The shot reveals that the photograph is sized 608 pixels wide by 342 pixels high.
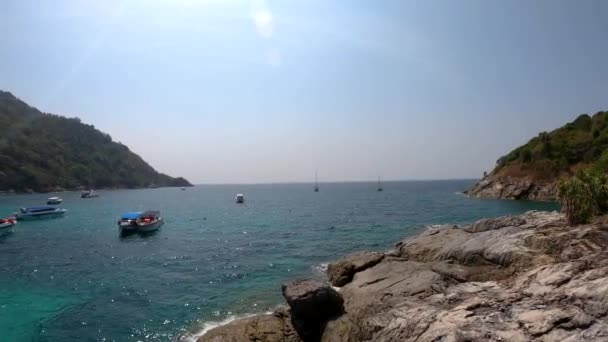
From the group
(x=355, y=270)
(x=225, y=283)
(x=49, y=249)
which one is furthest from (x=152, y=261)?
(x=355, y=270)

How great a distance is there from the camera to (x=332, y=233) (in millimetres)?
53812

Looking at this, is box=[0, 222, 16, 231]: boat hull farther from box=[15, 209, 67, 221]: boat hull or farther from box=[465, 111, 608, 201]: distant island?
box=[465, 111, 608, 201]: distant island

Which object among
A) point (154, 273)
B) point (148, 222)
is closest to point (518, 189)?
point (148, 222)

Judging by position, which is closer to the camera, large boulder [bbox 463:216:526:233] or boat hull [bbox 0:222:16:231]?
large boulder [bbox 463:216:526:233]

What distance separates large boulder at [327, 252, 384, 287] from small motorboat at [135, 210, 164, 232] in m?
44.5

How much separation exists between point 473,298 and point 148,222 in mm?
59088

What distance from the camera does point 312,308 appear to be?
55.4 feet

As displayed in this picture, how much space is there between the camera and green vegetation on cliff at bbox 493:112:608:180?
93938 mm

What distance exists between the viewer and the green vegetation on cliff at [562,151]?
93.9m

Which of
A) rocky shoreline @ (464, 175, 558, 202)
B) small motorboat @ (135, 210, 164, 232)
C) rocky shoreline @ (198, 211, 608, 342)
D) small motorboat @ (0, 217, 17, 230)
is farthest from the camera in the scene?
rocky shoreline @ (464, 175, 558, 202)

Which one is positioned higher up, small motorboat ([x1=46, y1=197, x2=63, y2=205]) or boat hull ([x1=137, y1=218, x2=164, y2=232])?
small motorboat ([x1=46, y1=197, x2=63, y2=205])

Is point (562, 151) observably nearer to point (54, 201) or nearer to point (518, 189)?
point (518, 189)

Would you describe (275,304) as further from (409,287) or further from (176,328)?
(409,287)

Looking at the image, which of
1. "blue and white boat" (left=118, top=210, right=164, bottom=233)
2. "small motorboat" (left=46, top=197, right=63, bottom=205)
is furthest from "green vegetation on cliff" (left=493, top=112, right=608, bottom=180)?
"small motorboat" (left=46, top=197, right=63, bottom=205)
